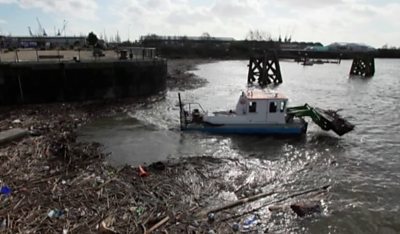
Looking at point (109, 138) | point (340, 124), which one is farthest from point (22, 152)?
point (340, 124)

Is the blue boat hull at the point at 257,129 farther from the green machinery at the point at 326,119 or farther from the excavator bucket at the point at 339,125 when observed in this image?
the excavator bucket at the point at 339,125

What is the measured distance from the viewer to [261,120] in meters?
18.7

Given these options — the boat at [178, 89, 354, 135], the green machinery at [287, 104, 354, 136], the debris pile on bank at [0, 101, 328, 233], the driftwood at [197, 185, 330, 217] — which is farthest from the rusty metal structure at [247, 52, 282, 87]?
the driftwood at [197, 185, 330, 217]

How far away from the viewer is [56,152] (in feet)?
45.3

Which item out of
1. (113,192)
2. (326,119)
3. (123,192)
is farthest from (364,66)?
(113,192)

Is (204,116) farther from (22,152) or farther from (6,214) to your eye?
(6,214)

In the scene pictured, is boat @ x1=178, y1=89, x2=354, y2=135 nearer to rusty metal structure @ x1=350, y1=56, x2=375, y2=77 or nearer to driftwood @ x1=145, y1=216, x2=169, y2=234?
driftwood @ x1=145, y1=216, x2=169, y2=234

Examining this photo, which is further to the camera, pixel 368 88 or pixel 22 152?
pixel 368 88

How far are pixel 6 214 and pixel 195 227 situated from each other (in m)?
4.83

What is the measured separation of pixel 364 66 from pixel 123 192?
56.9 metres

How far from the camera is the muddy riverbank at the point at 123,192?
8.95 m

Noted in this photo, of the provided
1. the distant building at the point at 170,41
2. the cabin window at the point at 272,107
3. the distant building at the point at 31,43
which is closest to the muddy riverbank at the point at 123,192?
the cabin window at the point at 272,107

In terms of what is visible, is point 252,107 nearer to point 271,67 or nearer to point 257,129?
point 257,129

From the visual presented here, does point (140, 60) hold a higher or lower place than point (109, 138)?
higher
